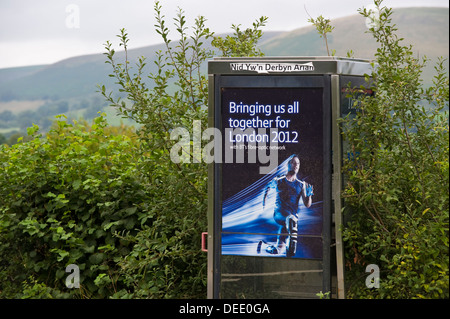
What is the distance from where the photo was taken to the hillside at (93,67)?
55219 mm

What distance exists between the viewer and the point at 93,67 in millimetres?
86875

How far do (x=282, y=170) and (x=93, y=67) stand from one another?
84.0 meters

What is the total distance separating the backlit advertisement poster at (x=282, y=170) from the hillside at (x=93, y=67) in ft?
136

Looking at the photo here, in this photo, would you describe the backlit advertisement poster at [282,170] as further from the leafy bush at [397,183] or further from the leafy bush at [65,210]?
the leafy bush at [65,210]

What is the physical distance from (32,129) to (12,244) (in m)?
1.22

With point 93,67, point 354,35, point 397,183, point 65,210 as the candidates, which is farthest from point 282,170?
point 93,67

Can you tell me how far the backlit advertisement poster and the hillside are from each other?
136ft

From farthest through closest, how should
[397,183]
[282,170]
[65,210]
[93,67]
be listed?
[93,67] < [65,210] < [397,183] < [282,170]

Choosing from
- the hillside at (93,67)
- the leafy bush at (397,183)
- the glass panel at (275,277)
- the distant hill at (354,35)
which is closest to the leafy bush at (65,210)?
the glass panel at (275,277)

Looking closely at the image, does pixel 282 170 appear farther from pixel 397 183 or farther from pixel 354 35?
pixel 354 35

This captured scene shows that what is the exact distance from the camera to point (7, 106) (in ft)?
271

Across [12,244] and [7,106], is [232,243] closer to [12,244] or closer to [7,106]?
[12,244]

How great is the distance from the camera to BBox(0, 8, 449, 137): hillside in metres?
55.2
